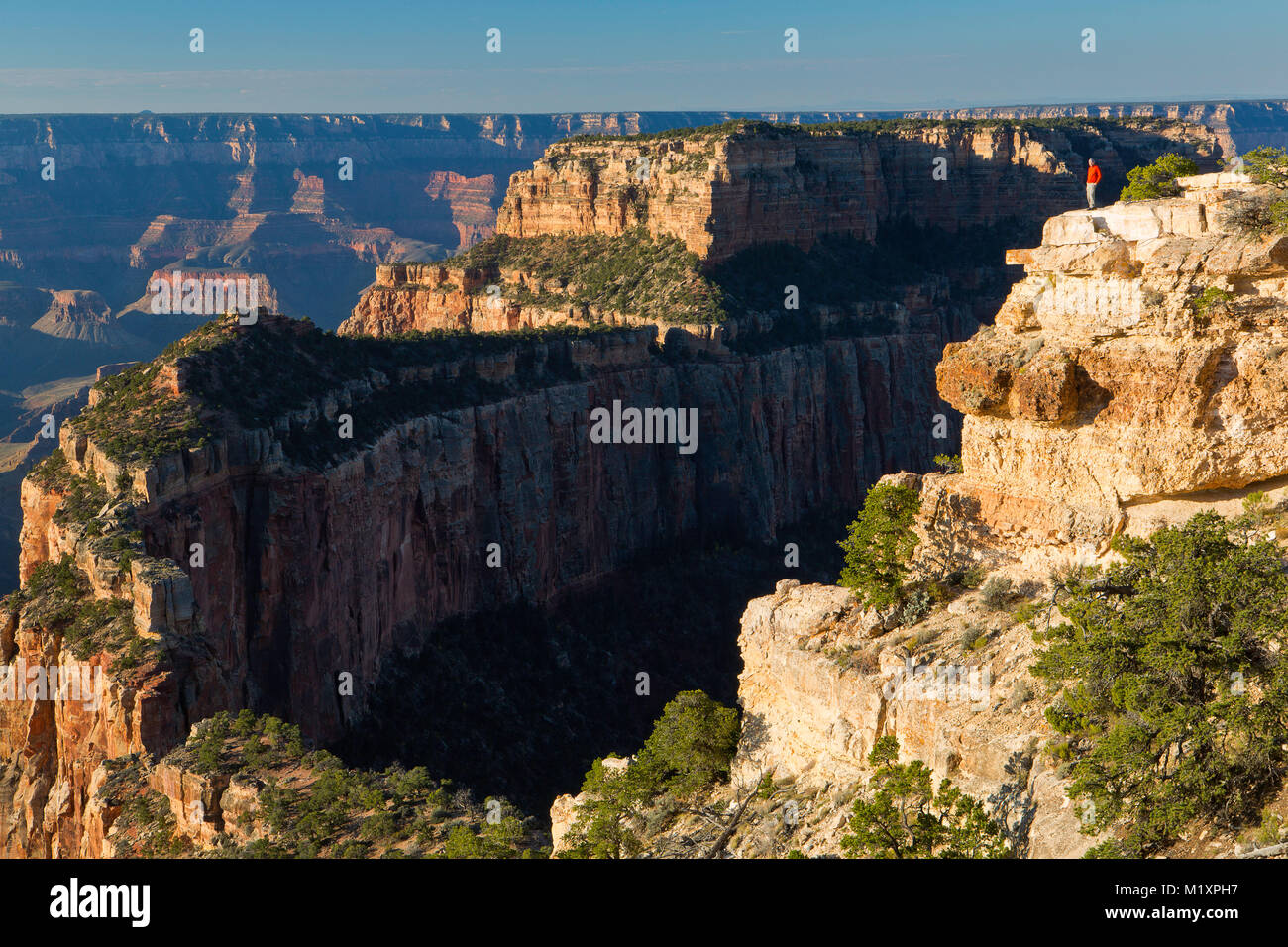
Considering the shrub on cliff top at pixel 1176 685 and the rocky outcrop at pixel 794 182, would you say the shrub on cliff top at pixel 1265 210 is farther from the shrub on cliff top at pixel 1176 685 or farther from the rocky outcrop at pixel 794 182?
the rocky outcrop at pixel 794 182

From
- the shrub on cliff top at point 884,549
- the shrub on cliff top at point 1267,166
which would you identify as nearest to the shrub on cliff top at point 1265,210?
the shrub on cliff top at point 1267,166

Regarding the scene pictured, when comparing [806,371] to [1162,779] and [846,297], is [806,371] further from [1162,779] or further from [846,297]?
[1162,779]

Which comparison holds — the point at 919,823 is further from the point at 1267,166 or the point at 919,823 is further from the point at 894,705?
the point at 1267,166

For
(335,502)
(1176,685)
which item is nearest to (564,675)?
(335,502)

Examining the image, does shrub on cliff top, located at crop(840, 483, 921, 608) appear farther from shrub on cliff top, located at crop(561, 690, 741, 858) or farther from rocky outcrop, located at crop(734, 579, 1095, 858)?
shrub on cliff top, located at crop(561, 690, 741, 858)

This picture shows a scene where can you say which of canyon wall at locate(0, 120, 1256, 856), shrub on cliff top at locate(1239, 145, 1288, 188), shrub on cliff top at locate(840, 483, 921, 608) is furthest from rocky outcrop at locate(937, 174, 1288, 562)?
canyon wall at locate(0, 120, 1256, 856)

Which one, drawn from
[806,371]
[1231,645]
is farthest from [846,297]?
[1231,645]
